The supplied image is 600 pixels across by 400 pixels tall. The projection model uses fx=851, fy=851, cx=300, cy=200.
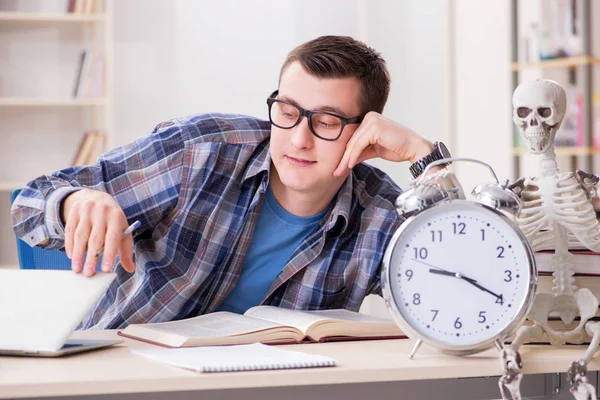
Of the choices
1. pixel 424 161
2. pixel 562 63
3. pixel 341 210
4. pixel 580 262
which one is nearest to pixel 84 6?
pixel 562 63

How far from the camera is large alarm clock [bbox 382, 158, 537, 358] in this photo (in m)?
1.09

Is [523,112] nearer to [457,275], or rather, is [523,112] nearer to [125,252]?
[457,275]

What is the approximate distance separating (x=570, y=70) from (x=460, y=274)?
11.1 ft

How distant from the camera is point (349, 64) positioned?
1724 mm

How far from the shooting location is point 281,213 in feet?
5.81

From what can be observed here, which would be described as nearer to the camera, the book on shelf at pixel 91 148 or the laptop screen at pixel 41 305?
the laptop screen at pixel 41 305

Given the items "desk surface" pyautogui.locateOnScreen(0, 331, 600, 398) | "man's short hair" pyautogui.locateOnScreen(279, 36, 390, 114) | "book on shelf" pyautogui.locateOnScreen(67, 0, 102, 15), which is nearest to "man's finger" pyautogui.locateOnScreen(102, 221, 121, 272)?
"desk surface" pyautogui.locateOnScreen(0, 331, 600, 398)

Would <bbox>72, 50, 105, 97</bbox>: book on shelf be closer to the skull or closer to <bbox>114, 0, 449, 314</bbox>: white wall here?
<bbox>114, 0, 449, 314</bbox>: white wall

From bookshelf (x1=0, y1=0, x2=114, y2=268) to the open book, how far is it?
321 cm

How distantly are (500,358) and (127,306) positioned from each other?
882 mm

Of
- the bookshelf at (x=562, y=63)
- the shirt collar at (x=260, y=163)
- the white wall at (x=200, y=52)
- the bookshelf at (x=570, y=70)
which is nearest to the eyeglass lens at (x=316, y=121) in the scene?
the shirt collar at (x=260, y=163)

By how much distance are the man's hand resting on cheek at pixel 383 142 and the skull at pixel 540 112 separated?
428mm

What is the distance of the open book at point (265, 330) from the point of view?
121 cm

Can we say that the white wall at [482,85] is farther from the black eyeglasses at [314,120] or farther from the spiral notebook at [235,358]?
the spiral notebook at [235,358]
